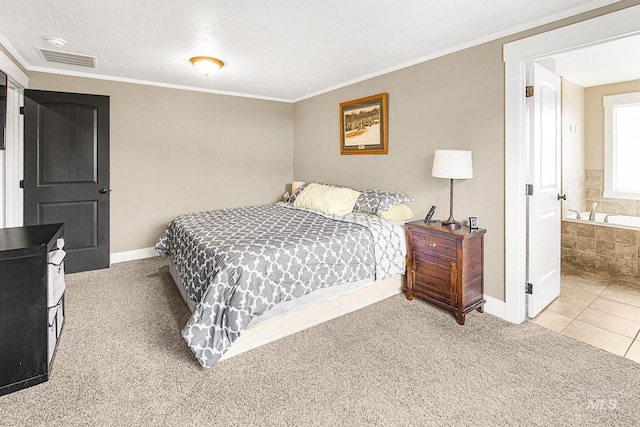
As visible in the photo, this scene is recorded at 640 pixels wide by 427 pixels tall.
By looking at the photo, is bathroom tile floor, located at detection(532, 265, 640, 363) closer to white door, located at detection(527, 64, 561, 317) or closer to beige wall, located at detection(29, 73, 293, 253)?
white door, located at detection(527, 64, 561, 317)

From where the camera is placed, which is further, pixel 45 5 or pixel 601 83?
pixel 601 83

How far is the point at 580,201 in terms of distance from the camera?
4645 millimetres

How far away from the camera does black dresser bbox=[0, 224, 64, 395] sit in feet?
5.92

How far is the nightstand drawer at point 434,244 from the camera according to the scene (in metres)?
2.72

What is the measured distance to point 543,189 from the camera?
9.20 ft

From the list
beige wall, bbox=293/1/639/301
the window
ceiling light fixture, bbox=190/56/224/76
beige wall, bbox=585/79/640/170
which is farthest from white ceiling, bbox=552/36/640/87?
ceiling light fixture, bbox=190/56/224/76

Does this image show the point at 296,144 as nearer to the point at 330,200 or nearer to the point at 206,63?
the point at 330,200

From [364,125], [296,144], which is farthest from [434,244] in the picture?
[296,144]

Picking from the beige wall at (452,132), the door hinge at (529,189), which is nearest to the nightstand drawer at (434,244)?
the beige wall at (452,132)

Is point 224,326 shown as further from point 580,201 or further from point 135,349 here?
point 580,201

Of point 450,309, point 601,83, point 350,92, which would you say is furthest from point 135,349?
point 601,83

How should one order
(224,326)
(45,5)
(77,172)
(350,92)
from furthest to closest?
(350,92) < (77,172) < (45,5) < (224,326)

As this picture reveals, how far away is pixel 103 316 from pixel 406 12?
3347mm

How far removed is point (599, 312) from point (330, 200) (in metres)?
2.64
